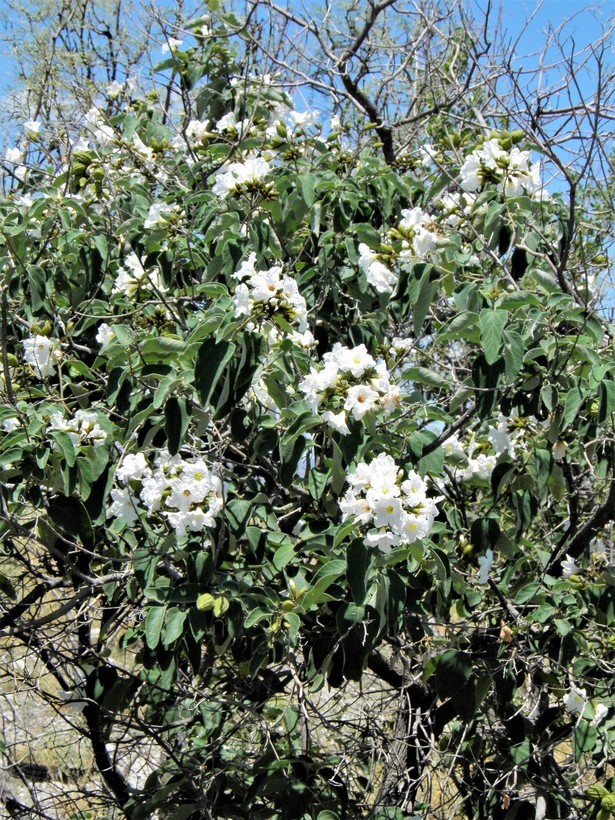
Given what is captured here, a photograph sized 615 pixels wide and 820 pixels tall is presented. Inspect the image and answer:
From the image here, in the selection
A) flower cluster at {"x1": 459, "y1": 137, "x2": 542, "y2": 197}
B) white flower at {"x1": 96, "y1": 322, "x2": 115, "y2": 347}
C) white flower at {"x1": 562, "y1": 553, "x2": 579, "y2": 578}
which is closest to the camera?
flower cluster at {"x1": 459, "y1": 137, "x2": 542, "y2": 197}

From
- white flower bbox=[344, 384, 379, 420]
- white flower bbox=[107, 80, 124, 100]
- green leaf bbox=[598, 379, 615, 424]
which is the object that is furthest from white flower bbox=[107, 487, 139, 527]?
white flower bbox=[107, 80, 124, 100]

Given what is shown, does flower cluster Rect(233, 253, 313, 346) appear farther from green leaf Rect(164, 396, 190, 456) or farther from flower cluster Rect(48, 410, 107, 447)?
flower cluster Rect(48, 410, 107, 447)

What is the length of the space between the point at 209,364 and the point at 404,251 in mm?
656

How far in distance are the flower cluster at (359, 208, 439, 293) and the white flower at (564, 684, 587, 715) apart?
1109 mm

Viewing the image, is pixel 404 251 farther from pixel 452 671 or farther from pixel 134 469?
pixel 452 671

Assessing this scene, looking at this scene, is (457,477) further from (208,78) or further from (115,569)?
(208,78)

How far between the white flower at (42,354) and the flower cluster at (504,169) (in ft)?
3.48

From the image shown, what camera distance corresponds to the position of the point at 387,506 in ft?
5.20

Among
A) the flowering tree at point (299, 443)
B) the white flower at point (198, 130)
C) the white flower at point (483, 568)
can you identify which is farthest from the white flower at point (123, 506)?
the white flower at point (198, 130)

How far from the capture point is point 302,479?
6.78ft

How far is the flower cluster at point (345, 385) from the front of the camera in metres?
1.60

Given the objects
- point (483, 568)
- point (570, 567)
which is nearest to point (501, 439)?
point (483, 568)

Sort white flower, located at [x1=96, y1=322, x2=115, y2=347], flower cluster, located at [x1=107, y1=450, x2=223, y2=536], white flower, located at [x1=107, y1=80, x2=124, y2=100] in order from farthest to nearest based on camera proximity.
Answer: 1. white flower, located at [x1=107, y1=80, x2=124, y2=100]
2. white flower, located at [x1=96, y1=322, x2=115, y2=347]
3. flower cluster, located at [x1=107, y1=450, x2=223, y2=536]

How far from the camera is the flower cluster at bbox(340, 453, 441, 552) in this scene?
1.59 metres
